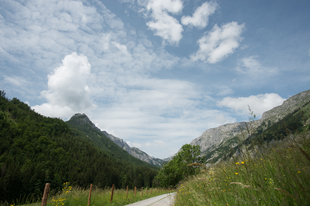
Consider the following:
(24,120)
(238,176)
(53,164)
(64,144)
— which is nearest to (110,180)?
(53,164)

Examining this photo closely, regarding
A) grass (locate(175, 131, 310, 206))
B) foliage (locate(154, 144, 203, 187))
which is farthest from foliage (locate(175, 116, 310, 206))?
foliage (locate(154, 144, 203, 187))

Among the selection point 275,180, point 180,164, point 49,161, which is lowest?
point 275,180

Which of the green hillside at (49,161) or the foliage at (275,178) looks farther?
the green hillside at (49,161)

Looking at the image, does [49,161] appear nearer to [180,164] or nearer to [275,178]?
[180,164]

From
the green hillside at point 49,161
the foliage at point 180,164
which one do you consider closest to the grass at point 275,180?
the foliage at point 180,164

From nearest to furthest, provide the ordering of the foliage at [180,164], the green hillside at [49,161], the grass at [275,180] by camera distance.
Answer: the grass at [275,180]
the foliage at [180,164]
the green hillside at [49,161]

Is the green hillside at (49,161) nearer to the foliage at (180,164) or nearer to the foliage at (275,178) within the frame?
the foliage at (180,164)

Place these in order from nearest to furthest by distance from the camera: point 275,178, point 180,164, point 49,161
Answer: point 275,178, point 180,164, point 49,161

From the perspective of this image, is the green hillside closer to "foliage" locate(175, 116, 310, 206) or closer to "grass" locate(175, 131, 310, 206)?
"foliage" locate(175, 116, 310, 206)

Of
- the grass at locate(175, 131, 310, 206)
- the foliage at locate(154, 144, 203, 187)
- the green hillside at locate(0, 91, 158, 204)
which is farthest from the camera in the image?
the green hillside at locate(0, 91, 158, 204)

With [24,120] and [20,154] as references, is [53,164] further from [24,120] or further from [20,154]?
[24,120]

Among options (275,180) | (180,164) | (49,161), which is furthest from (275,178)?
(49,161)

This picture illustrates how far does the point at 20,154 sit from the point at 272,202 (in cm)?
14931

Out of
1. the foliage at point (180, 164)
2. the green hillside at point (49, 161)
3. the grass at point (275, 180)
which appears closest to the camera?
the grass at point (275, 180)
